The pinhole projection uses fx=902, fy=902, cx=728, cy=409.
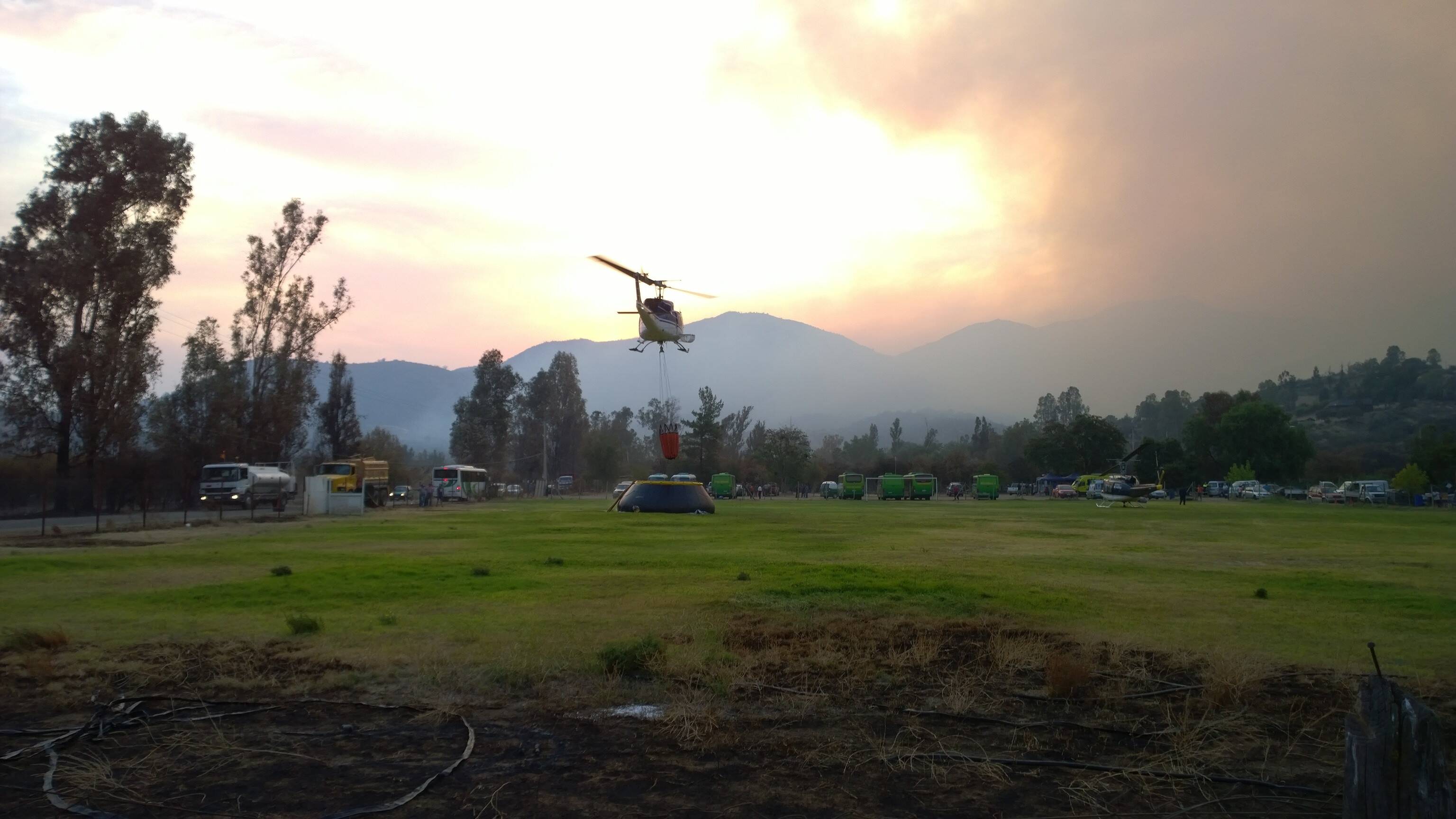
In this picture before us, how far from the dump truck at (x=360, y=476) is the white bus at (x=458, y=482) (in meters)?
9.07

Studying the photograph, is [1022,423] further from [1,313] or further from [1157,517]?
[1,313]

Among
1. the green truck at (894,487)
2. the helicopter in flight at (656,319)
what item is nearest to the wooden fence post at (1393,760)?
the helicopter in flight at (656,319)

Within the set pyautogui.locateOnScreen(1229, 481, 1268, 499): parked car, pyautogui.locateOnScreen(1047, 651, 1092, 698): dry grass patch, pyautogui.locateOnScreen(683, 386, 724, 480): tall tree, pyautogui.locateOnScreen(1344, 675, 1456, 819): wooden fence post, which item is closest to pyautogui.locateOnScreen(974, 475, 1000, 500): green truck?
pyautogui.locateOnScreen(1229, 481, 1268, 499): parked car

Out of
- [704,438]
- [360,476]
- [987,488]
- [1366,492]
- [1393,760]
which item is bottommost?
[1366,492]

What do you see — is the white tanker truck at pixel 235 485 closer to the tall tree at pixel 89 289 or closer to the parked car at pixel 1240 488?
the tall tree at pixel 89 289

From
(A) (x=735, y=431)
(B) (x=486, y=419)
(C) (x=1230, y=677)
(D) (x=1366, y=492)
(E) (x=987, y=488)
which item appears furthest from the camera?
(A) (x=735, y=431)

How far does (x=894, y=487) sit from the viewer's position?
85.4 meters

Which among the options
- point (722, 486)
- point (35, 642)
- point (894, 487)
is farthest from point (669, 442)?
point (722, 486)

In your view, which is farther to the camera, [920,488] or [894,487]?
[920,488]

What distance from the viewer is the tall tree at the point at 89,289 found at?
4172 cm

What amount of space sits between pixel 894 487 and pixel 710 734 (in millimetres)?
80097

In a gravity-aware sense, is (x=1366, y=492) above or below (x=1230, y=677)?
below

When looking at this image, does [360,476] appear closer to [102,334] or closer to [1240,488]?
[102,334]

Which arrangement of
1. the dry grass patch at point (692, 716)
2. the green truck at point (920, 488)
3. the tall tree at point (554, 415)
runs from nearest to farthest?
1. the dry grass patch at point (692, 716)
2. the green truck at point (920, 488)
3. the tall tree at point (554, 415)
